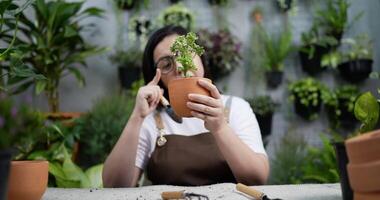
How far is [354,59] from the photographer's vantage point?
3107 mm

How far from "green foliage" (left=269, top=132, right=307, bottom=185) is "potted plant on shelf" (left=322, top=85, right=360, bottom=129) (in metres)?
0.34

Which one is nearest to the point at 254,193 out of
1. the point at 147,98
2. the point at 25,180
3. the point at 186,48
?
the point at 186,48

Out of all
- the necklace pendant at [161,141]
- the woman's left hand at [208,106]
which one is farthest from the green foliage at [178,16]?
the woman's left hand at [208,106]

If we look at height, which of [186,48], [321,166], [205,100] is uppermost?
[186,48]

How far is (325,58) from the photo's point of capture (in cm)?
314

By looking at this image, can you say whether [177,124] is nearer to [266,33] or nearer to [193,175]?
[193,175]

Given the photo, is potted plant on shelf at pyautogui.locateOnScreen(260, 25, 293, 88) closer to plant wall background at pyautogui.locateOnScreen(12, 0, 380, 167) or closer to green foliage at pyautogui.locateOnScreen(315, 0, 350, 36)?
plant wall background at pyautogui.locateOnScreen(12, 0, 380, 167)

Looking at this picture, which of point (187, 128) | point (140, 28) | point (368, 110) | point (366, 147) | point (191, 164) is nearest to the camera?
point (366, 147)

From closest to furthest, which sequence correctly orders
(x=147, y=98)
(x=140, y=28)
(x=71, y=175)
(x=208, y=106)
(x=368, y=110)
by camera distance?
(x=368, y=110), (x=208, y=106), (x=147, y=98), (x=71, y=175), (x=140, y=28)

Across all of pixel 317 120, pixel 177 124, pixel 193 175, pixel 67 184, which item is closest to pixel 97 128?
pixel 67 184

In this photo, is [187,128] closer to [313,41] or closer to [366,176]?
[366,176]

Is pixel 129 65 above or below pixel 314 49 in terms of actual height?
below

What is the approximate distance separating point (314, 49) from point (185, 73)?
2.38m

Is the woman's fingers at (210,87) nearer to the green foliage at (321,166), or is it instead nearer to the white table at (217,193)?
the white table at (217,193)
